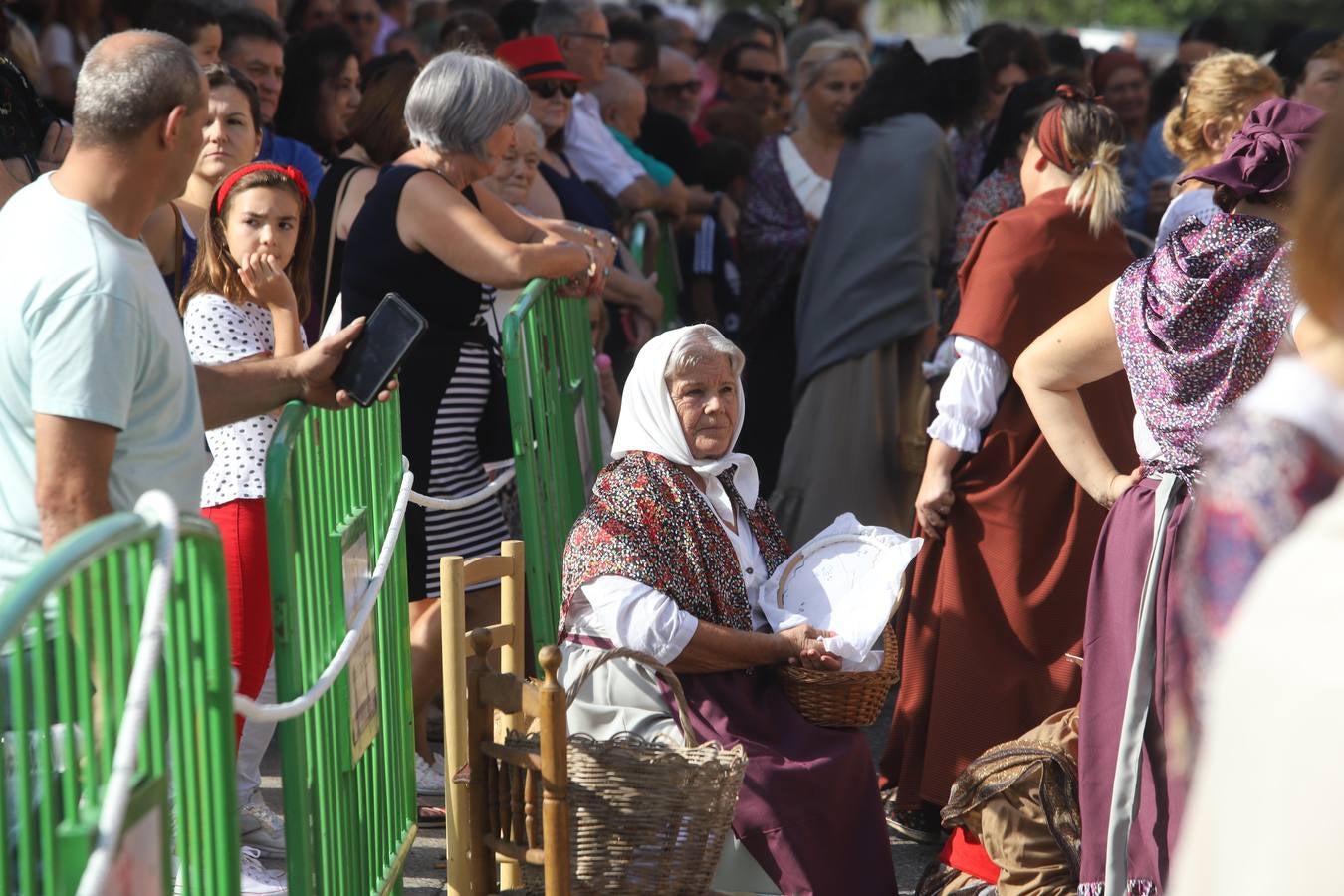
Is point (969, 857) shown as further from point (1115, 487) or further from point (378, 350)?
point (378, 350)

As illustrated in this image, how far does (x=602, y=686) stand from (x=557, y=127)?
332 centimetres

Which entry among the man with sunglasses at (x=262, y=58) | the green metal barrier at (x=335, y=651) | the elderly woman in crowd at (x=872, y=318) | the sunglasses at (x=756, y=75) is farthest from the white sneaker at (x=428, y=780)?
the sunglasses at (x=756, y=75)

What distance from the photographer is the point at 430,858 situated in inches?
169

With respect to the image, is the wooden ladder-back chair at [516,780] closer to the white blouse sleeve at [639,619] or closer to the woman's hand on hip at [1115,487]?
the white blouse sleeve at [639,619]

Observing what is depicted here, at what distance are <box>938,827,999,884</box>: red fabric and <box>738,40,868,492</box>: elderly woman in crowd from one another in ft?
10.7

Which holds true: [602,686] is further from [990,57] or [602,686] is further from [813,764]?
[990,57]

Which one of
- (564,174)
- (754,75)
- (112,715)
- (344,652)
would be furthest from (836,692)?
(754,75)

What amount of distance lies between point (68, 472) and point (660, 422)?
5.20 feet

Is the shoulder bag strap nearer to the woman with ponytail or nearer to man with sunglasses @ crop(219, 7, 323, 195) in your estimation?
man with sunglasses @ crop(219, 7, 323, 195)

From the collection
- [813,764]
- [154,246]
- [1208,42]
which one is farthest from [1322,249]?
[1208,42]

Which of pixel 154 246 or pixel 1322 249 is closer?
pixel 1322 249

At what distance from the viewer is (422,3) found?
1038 centimetres

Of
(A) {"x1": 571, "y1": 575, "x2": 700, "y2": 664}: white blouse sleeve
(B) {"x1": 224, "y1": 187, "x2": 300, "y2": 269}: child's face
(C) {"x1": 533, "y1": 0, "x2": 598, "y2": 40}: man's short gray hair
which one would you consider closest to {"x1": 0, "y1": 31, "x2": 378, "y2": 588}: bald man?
(A) {"x1": 571, "y1": 575, "x2": 700, "y2": 664}: white blouse sleeve

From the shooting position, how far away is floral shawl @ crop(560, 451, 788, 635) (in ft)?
11.9
